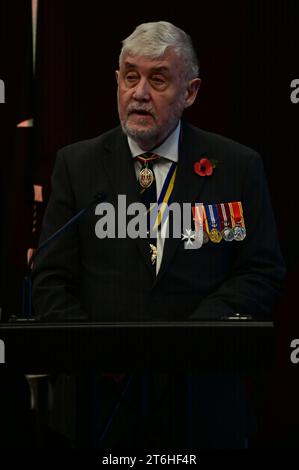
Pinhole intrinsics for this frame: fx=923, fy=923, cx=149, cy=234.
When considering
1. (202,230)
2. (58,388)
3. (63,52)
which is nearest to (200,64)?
(63,52)

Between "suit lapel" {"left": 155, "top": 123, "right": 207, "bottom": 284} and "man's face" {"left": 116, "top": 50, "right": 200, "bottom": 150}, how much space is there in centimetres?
10

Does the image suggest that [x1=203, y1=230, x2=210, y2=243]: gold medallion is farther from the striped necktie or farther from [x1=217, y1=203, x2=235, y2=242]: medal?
the striped necktie

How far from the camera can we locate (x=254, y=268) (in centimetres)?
302

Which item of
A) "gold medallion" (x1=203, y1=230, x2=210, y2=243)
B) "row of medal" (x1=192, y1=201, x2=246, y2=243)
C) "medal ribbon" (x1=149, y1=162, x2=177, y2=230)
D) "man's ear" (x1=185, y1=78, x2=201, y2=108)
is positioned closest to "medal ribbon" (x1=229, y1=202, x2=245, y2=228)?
"row of medal" (x1=192, y1=201, x2=246, y2=243)

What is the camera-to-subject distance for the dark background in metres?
3.67

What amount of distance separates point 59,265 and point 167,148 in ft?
1.85

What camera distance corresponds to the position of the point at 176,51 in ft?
10.3

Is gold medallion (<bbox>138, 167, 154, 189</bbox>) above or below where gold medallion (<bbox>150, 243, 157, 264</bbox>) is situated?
above

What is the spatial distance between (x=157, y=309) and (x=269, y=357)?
761 millimetres
